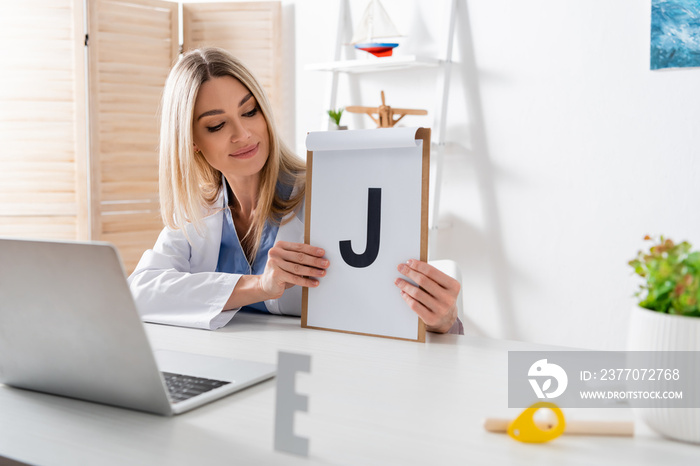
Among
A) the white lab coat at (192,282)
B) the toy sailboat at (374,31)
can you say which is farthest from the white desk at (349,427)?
the toy sailboat at (374,31)

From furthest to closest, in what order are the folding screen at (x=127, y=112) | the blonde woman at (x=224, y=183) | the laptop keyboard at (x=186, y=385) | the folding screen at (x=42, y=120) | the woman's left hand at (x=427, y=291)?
the folding screen at (x=127, y=112), the folding screen at (x=42, y=120), the blonde woman at (x=224, y=183), the woman's left hand at (x=427, y=291), the laptop keyboard at (x=186, y=385)

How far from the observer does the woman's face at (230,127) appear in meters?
1.53

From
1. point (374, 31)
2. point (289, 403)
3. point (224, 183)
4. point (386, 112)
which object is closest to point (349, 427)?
point (289, 403)

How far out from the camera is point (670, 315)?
2.13ft

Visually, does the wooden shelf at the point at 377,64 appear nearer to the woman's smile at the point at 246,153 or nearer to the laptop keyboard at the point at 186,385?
the woman's smile at the point at 246,153

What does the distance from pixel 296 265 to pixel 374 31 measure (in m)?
1.96

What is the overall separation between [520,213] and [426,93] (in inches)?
26.4

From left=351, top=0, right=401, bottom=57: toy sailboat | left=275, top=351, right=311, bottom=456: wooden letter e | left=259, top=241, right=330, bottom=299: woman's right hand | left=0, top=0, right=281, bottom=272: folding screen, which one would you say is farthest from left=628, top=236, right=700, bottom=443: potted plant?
left=0, top=0, right=281, bottom=272: folding screen

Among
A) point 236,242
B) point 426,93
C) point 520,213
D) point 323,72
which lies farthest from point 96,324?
point 323,72

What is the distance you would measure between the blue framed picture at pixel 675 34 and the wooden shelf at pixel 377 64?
32.3 inches

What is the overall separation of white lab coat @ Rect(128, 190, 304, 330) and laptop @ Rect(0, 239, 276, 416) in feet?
1.32

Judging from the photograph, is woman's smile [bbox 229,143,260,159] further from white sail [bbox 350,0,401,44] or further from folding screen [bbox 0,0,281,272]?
folding screen [bbox 0,0,281,272]

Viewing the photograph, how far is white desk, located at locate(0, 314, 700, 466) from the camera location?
661 mm

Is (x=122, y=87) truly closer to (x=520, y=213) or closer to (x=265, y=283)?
(x=520, y=213)
